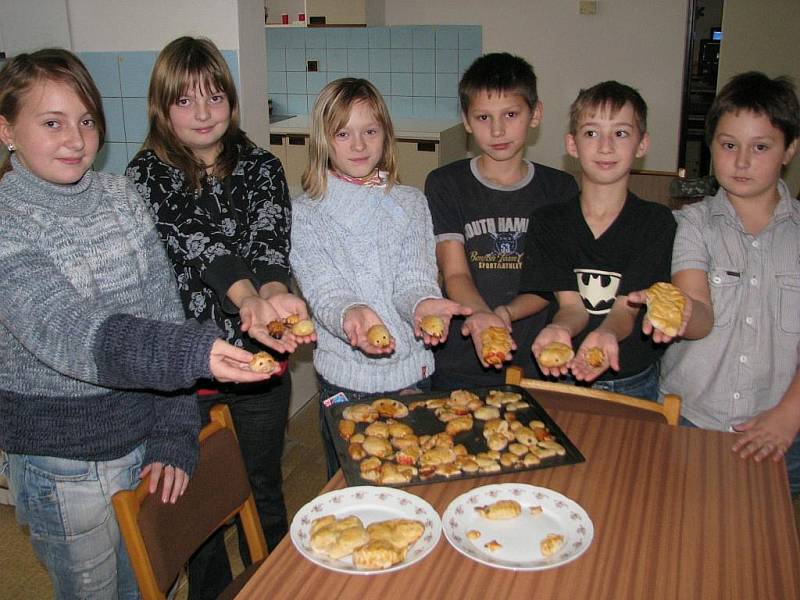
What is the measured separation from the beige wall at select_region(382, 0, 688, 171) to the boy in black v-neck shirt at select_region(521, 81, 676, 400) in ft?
12.2

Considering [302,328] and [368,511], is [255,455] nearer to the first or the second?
[302,328]

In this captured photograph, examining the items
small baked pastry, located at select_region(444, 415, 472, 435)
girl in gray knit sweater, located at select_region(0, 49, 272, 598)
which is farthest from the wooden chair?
small baked pastry, located at select_region(444, 415, 472, 435)

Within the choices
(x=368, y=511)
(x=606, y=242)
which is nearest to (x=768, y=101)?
(x=606, y=242)

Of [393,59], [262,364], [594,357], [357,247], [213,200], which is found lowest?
[594,357]

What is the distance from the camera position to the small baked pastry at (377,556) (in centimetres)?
113

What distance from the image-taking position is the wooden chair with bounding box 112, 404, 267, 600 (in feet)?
4.06

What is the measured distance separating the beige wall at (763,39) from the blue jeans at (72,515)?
527cm

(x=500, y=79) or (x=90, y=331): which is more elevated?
(x=500, y=79)

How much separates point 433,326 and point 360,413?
0.27 meters

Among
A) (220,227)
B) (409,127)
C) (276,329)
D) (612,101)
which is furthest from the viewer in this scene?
(409,127)

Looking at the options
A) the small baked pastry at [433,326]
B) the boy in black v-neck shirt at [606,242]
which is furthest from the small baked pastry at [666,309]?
the small baked pastry at [433,326]

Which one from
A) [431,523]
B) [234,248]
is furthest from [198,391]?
[431,523]

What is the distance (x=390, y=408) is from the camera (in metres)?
1.59

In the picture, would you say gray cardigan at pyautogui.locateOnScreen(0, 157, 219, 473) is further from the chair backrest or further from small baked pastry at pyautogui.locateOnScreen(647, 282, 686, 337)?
small baked pastry at pyautogui.locateOnScreen(647, 282, 686, 337)
